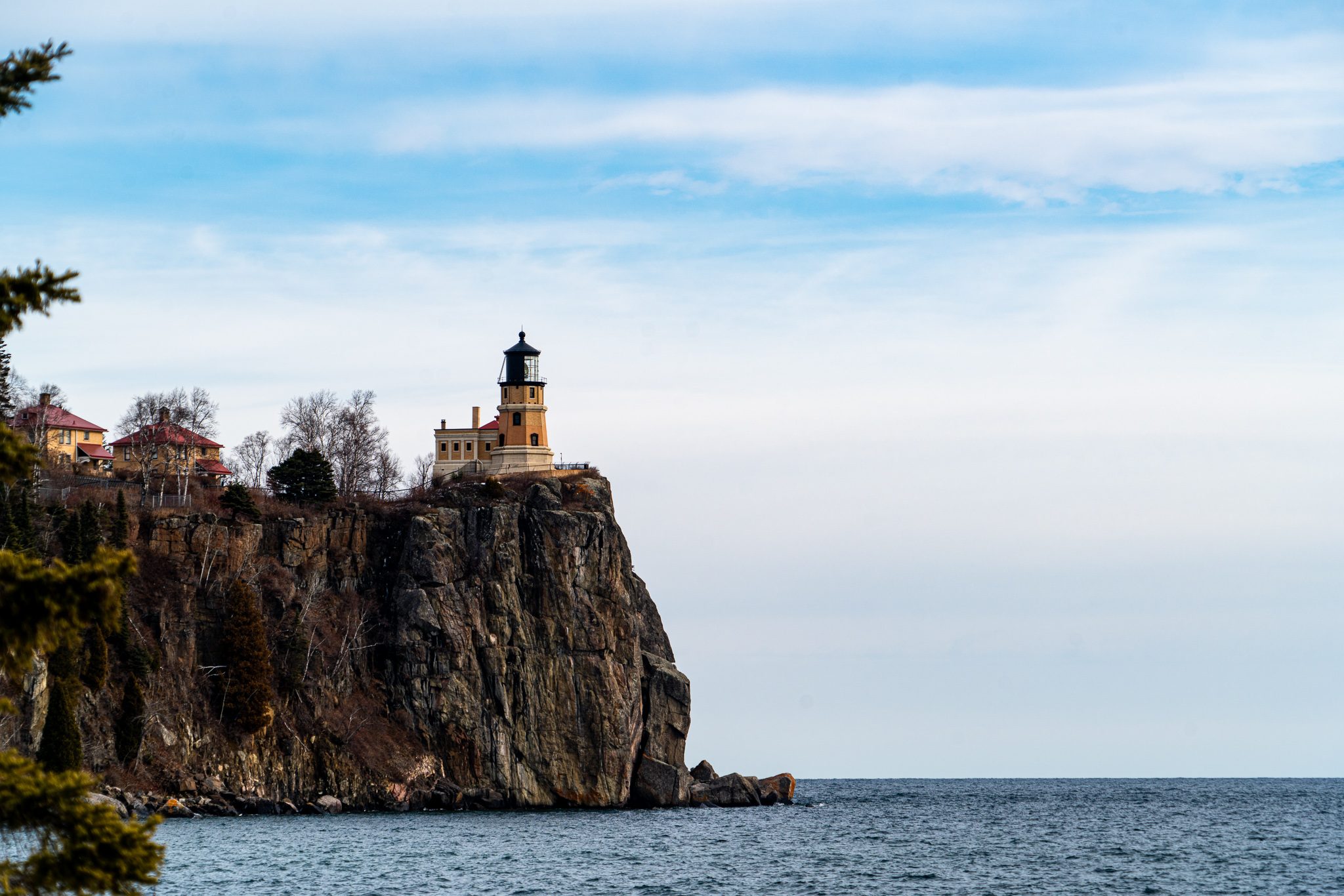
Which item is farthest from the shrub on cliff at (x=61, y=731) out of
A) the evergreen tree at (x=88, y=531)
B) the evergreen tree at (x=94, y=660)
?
the evergreen tree at (x=88, y=531)

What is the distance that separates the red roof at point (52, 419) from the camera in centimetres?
10700

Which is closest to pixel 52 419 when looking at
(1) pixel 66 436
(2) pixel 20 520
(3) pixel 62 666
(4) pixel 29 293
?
(1) pixel 66 436

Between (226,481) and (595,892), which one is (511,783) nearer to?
(226,481)

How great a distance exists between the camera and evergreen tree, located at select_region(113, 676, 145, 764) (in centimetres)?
9100

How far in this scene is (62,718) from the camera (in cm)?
8069

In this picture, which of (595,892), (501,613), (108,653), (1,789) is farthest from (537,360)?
(1,789)

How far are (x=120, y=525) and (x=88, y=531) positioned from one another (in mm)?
4047

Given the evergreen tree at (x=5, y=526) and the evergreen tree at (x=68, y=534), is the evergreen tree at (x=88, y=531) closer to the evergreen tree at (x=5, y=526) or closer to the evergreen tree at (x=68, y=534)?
the evergreen tree at (x=68, y=534)

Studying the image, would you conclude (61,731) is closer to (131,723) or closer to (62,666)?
(62,666)

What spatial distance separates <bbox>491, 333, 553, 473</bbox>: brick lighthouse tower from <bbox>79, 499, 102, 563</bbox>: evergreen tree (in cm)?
3839

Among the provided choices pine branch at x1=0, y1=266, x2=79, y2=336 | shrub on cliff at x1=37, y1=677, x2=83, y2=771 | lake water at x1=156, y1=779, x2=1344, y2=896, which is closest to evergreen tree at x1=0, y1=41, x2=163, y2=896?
pine branch at x1=0, y1=266, x2=79, y2=336

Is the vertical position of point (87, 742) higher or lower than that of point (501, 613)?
lower

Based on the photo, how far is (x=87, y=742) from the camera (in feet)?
293

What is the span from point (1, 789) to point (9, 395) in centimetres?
9298
